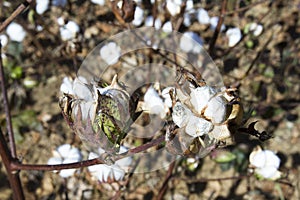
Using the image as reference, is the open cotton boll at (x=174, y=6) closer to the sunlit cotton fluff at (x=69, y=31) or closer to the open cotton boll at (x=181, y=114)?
the sunlit cotton fluff at (x=69, y=31)

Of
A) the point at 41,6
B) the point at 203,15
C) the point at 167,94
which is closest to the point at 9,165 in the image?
the point at 167,94

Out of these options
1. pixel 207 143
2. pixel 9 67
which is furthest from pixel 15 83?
pixel 207 143

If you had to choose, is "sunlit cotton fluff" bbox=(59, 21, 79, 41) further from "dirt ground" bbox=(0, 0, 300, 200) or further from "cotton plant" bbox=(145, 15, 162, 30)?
"cotton plant" bbox=(145, 15, 162, 30)

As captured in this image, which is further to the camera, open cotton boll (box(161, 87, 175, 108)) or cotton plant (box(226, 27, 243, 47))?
cotton plant (box(226, 27, 243, 47))

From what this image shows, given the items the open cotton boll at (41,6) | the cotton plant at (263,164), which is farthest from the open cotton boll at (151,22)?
the cotton plant at (263,164)

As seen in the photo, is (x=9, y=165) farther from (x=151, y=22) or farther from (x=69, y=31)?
(x=151, y=22)

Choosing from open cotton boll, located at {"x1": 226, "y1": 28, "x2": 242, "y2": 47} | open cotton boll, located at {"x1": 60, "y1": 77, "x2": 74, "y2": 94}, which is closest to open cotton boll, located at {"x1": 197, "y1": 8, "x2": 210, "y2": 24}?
open cotton boll, located at {"x1": 226, "y1": 28, "x2": 242, "y2": 47}
